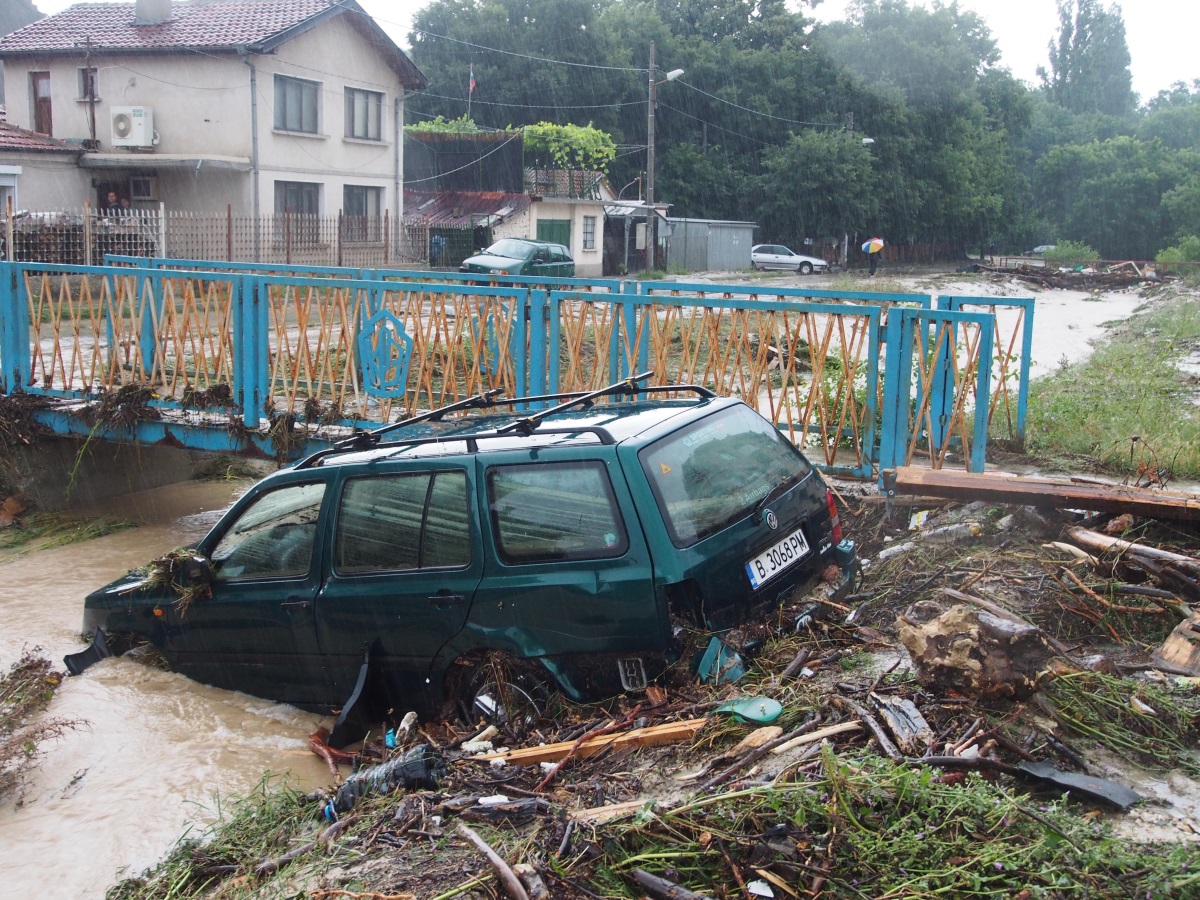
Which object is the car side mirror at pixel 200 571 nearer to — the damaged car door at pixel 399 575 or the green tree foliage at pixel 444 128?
the damaged car door at pixel 399 575

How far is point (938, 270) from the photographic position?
202 ft

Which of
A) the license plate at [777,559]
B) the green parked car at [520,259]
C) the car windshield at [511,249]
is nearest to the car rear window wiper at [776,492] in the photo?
the license plate at [777,559]

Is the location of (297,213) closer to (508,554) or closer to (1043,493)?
(1043,493)

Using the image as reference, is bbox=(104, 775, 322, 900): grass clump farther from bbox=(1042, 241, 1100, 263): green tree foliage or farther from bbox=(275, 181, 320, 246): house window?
bbox=(1042, 241, 1100, 263): green tree foliage

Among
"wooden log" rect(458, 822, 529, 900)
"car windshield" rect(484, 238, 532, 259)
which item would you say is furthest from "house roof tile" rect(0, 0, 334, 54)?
"wooden log" rect(458, 822, 529, 900)

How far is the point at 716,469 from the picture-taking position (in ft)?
16.7

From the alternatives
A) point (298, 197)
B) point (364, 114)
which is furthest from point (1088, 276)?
point (298, 197)

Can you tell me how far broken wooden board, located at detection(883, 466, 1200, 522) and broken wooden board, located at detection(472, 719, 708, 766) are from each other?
306 cm

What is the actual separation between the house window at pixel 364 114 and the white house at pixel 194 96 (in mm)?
685

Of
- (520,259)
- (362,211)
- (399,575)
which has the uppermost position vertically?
(362,211)

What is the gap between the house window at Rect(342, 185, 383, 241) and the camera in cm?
3045

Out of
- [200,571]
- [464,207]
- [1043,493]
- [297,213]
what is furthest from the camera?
[464,207]

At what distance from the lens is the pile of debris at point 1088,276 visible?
52.3 m

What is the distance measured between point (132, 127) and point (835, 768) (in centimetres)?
2985
